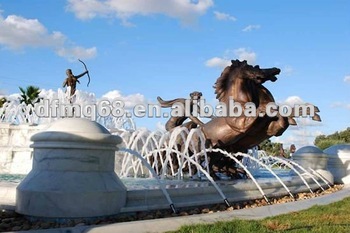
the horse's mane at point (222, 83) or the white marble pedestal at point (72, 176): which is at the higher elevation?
the horse's mane at point (222, 83)

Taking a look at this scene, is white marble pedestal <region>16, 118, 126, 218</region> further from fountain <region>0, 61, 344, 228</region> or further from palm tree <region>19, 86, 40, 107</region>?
palm tree <region>19, 86, 40, 107</region>

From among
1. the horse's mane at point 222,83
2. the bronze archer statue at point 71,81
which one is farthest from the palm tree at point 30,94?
the horse's mane at point 222,83

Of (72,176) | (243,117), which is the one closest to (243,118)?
A: (243,117)

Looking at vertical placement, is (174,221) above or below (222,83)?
below

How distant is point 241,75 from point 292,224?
5.71 metres

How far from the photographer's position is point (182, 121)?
12469mm

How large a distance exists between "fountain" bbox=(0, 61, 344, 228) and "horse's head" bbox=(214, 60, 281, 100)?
24 mm

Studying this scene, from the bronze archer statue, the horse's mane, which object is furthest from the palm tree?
the horse's mane

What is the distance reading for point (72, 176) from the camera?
5.36 m

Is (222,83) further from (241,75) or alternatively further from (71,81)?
(71,81)

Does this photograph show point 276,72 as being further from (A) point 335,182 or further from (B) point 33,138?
(B) point 33,138

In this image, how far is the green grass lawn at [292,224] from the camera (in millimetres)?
4990

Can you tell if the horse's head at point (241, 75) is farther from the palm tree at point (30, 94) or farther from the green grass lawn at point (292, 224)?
the palm tree at point (30, 94)

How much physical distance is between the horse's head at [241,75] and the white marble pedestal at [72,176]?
5729mm
